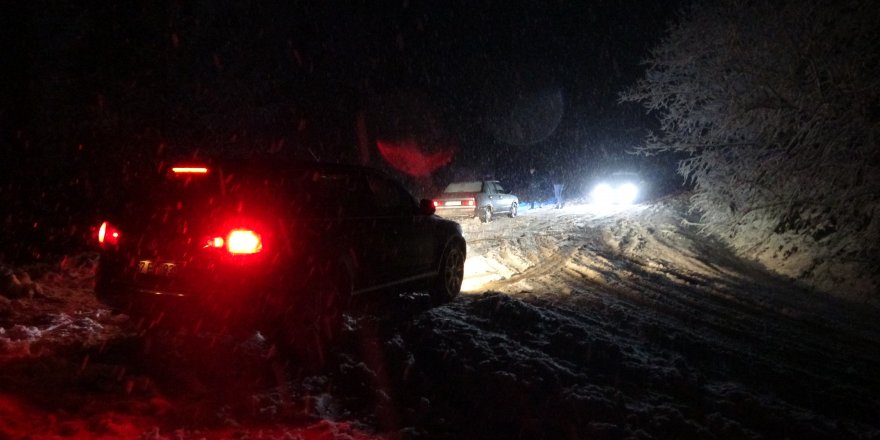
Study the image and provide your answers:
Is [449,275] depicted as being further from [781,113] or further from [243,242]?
[781,113]

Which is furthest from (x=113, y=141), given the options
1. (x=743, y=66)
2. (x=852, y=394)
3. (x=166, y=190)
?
(x=743, y=66)

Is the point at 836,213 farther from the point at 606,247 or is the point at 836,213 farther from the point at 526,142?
the point at 526,142

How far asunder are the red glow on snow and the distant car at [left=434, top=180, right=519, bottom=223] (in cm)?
678

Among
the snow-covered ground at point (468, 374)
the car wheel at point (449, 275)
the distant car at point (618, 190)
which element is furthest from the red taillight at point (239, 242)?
the distant car at point (618, 190)

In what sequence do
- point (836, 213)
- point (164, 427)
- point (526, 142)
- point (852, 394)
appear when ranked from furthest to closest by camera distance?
1. point (526, 142)
2. point (836, 213)
3. point (852, 394)
4. point (164, 427)

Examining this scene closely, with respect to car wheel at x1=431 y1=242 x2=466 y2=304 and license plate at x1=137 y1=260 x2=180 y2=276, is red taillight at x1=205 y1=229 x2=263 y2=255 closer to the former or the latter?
license plate at x1=137 y1=260 x2=180 y2=276

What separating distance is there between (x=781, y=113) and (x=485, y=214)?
945 centimetres

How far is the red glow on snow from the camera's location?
24391 mm

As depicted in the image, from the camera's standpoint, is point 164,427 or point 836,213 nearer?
point 164,427

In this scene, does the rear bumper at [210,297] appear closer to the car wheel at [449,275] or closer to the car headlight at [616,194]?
the car wheel at [449,275]

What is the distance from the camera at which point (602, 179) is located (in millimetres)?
30047

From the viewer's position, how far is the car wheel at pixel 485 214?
1755 cm

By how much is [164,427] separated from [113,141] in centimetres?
816

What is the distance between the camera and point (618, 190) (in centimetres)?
2869
